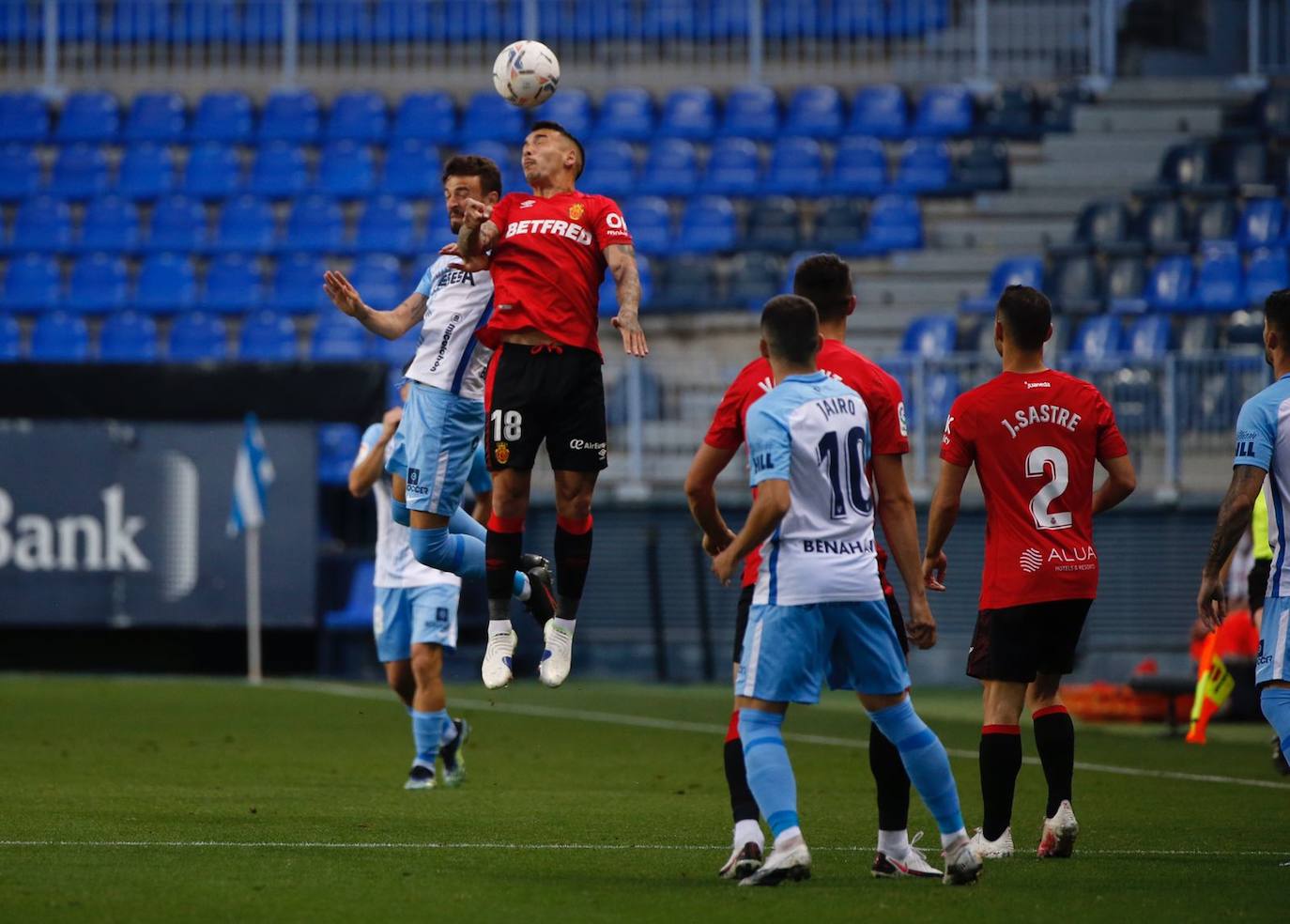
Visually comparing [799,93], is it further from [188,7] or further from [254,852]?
[254,852]

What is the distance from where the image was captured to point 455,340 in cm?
952

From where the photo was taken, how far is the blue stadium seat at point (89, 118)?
87.2 feet

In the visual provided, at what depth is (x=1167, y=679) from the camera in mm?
15734

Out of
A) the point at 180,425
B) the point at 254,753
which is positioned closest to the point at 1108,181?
the point at 180,425

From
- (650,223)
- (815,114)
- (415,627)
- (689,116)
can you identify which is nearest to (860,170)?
(815,114)

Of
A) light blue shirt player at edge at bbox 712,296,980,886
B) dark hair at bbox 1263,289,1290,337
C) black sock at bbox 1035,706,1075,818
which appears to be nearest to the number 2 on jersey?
black sock at bbox 1035,706,1075,818

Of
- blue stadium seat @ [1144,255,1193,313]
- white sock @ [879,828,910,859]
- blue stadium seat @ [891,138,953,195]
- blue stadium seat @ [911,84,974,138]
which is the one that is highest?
blue stadium seat @ [911,84,974,138]

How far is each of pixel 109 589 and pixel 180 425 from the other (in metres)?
1.75

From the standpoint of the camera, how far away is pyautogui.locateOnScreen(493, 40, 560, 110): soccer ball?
29.8 ft

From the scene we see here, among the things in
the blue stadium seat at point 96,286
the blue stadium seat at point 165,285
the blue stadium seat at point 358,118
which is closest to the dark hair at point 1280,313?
the blue stadium seat at point 165,285

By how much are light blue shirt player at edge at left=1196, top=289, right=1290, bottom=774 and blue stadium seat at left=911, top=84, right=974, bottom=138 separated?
57.2ft

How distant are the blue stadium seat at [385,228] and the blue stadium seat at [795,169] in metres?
4.43

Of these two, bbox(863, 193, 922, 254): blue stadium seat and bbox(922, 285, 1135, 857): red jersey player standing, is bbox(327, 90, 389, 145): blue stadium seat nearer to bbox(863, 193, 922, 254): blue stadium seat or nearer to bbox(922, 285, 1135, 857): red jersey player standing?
bbox(863, 193, 922, 254): blue stadium seat

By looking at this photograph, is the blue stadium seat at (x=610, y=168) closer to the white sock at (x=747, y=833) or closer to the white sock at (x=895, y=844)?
the white sock at (x=895, y=844)
